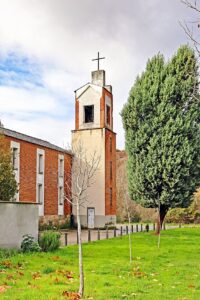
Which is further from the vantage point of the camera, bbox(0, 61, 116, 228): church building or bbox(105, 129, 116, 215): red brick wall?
bbox(105, 129, 116, 215): red brick wall

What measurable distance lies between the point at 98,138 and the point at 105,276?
28.3 metres

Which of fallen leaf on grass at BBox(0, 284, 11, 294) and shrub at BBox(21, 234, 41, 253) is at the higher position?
shrub at BBox(21, 234, 41, 253)

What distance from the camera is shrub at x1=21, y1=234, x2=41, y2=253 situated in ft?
54.3

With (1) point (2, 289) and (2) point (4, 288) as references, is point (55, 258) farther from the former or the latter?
(1) point (2, 289)

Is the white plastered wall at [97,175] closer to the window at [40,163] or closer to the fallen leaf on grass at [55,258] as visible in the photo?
the window at [40,163]

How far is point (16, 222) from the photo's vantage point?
1692cm

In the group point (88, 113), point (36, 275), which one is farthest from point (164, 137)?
point (36, 275)

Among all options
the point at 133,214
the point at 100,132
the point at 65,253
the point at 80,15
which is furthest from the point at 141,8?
the point at 133,214

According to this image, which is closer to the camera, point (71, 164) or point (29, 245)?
point (29, 245)

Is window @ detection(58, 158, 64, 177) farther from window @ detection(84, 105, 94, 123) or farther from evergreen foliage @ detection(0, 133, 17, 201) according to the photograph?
evergreen foliage @ detection(0, 133, 17, 201)

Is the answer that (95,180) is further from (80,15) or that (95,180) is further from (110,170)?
(80,15)

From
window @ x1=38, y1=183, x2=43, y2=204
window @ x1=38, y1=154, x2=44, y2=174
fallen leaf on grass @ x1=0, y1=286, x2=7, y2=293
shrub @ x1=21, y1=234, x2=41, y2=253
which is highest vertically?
window @ x1=38, y1=154, x2=44, y2=174

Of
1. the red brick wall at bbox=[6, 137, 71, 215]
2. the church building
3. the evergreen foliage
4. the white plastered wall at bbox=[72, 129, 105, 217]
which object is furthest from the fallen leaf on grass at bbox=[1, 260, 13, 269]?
the white plastered wall at bbox=[72, 129, 105, 217]

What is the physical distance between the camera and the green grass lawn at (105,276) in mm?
8844
